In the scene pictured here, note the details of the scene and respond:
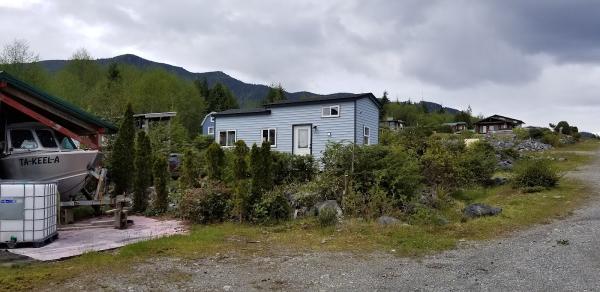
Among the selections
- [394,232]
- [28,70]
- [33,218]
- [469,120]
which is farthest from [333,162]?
[469,120]

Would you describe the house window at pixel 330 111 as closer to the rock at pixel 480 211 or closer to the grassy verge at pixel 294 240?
the grassy verge at pixel 294 240

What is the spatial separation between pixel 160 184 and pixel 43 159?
2730 mm

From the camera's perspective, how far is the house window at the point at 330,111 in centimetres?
2205

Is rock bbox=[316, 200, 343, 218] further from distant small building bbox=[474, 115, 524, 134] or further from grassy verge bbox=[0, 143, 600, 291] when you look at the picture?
distant small building bbox=[474, 115, 524, 134]

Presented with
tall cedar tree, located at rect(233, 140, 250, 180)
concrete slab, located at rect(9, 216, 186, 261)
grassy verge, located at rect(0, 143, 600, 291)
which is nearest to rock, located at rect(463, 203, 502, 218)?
grassy verge, located at rect(0, 143, 600, 291)

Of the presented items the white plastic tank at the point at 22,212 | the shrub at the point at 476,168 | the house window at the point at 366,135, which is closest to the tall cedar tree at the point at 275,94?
the house window at the point at 366,135

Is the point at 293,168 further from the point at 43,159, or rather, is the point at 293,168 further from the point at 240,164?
the point at 43,159

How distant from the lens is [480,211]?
34.6ft

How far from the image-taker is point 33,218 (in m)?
7.39

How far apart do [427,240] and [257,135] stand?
1780 cm

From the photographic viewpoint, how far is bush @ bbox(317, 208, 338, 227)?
30.9 feet

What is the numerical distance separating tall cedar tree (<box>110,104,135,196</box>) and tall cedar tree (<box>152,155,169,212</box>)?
1.13 meters

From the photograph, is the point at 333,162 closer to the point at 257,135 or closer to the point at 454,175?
the point at 454,175

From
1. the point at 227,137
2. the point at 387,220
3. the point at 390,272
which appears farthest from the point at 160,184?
the point at 227,137
